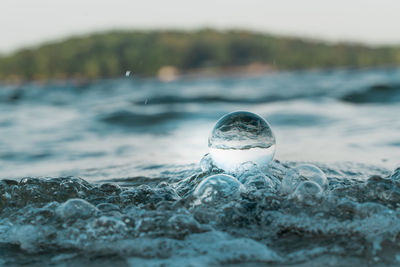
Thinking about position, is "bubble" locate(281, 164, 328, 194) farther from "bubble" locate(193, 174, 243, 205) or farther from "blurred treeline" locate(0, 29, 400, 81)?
"blurred treeline" locate(0, 29, 400, 81)

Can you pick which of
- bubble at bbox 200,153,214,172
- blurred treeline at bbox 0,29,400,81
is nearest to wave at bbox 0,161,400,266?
bubble at bbox 200,153,214,172

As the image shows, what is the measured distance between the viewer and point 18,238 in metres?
2.28

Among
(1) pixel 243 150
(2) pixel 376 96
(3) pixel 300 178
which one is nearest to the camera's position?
(3) pixel 300 178

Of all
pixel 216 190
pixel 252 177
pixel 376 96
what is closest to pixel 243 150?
pixel 252 177

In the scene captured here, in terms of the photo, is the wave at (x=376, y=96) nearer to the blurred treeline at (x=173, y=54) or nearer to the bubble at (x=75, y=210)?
the bubble at (x=75, y=210)

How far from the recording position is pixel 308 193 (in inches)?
98.5

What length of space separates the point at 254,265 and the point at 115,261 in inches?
25.2

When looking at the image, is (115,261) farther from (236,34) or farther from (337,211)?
(236,34)

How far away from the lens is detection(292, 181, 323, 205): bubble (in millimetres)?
2477

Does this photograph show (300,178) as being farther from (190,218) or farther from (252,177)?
(190,218)

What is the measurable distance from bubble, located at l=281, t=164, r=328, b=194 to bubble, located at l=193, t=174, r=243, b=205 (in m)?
0.31

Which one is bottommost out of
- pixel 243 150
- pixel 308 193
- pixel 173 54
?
pixel 308 193

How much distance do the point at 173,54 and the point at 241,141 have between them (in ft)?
294

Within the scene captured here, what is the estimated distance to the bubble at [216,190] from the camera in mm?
2529
